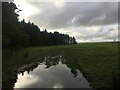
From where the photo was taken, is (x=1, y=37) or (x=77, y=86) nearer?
(x=77, y=86)

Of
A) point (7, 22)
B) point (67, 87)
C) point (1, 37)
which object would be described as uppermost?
point (7, 22)

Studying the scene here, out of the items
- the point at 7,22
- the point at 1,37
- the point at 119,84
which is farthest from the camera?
the point at 7,22

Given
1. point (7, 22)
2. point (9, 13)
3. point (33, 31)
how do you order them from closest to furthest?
1. point (7, 22)
2. point (9, 13)
3. point (33, 31)

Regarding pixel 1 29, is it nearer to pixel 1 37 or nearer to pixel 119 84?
pixel 1 37

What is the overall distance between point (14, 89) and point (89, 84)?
7.85m

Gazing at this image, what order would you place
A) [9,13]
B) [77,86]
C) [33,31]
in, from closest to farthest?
1. [77,86]
2. [9,13]
3. [33,31]

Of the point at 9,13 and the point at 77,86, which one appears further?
the point at 9,13

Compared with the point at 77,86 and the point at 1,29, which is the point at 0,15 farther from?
the point at 77,86

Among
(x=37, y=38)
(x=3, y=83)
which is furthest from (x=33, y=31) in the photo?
(x=3, y=83)

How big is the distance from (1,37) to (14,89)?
23.9m

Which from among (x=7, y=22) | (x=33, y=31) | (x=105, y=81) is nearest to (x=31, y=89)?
(x=105, y=81)

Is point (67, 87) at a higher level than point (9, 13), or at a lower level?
lower

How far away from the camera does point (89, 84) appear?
23.9 metres

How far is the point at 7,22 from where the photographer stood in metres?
47.8
